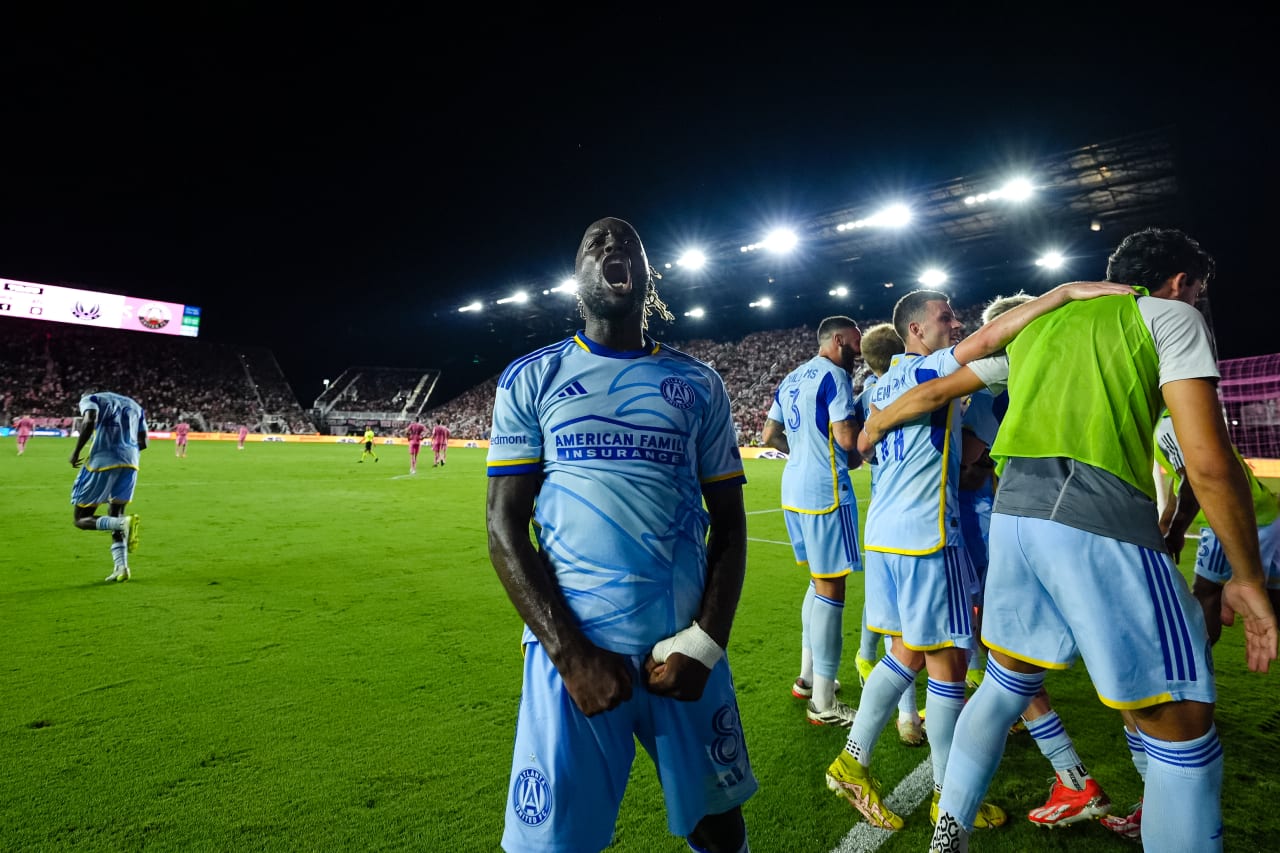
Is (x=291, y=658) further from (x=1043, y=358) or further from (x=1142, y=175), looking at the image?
(x=1142, y=175)

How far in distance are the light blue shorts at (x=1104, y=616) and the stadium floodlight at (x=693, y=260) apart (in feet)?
107

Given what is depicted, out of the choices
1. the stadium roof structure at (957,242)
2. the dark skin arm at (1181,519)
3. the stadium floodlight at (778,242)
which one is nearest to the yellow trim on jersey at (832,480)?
the dark skin arm at (1181,519)

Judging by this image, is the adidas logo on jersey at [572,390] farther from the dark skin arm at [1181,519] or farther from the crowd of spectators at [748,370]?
the crowd of spectators at [748,370]

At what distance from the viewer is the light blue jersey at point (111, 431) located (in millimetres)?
6500

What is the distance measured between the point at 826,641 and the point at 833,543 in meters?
0.56

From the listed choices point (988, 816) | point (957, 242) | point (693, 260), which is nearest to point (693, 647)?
point (988, 816)

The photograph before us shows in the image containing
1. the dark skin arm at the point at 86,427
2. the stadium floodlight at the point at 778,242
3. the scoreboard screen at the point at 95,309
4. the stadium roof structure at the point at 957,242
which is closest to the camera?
the dark skin arm at the point at 86,427

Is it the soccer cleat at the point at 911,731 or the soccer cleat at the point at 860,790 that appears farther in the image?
the soccer cleat at the point at 911,731

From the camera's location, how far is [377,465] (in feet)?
73.7

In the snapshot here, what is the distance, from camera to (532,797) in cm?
142

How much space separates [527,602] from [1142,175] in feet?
92.2

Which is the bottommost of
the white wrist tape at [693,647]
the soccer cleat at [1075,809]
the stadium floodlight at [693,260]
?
the soccer cleat at [1075,809]

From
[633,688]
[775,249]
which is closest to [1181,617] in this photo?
[633,688]

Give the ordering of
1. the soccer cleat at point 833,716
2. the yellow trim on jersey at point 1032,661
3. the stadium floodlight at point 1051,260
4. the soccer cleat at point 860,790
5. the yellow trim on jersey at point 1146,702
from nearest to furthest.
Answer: the yellow trim on jersey at point 1146,702 → the yellow trim on jersey at point 1032,661 → the soccer cleat at point 860,790 → the soccer cleat at point 833,716 → the stadium floodlight at point 1051,260
